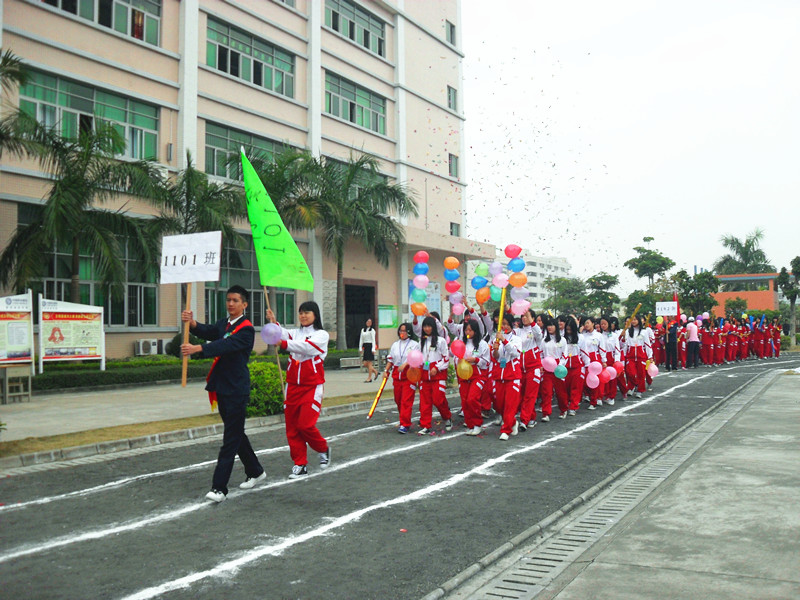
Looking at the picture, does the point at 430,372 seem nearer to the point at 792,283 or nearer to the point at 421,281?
the point at 421,281

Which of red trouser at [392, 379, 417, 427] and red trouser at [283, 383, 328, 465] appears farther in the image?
red trouser at [392, 379, 417, 427]

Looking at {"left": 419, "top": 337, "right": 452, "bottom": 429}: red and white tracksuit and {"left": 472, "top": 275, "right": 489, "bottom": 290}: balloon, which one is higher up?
{"left": 472, "top": 275, "right": 489, "bottom": 290}: balloon

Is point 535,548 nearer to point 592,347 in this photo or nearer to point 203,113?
point 592,347

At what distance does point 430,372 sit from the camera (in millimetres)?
10688

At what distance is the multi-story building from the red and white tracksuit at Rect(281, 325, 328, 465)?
524 inches

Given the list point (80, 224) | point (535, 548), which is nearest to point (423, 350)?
point (535, 548)

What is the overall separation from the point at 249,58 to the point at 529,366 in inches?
852

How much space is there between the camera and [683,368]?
2631 cm

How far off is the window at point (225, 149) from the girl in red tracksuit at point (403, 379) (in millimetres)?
15689

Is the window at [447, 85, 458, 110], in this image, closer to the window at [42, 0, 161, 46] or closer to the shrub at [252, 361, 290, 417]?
the window at [42, 0, 161, 46]

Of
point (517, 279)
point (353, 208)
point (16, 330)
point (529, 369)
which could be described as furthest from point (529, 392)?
point (353, 208)

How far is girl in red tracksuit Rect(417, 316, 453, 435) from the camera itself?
1070cm

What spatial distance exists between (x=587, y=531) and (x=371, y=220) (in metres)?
23.1

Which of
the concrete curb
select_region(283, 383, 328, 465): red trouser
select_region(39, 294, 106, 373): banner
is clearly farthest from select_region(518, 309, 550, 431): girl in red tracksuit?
select_region(39, 294, 106, 373): banner
